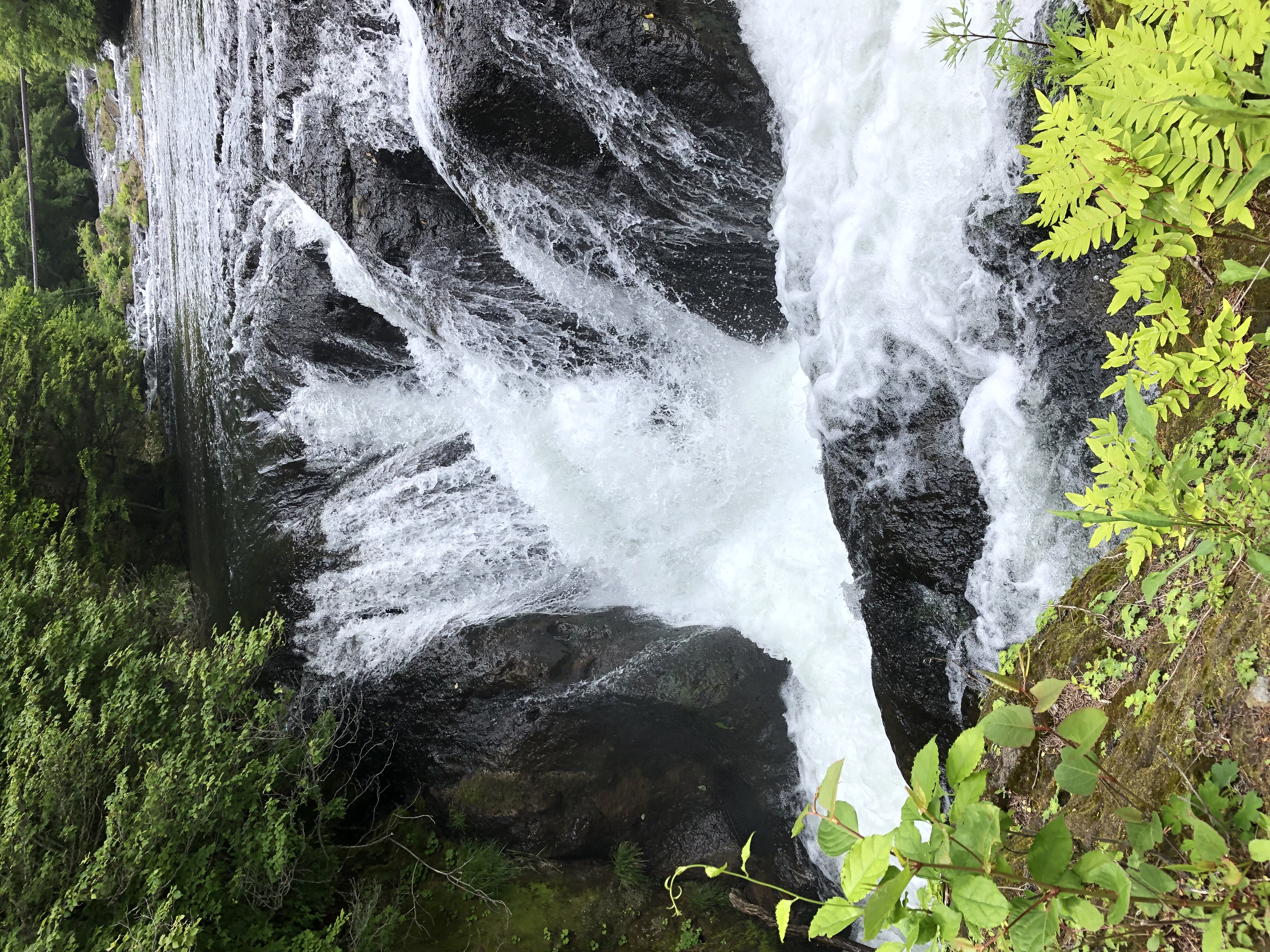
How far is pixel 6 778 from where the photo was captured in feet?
14.7

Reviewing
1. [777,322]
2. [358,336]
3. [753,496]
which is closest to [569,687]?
[753,496]

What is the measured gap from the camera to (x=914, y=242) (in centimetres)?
391

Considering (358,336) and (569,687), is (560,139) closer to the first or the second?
(358,336)

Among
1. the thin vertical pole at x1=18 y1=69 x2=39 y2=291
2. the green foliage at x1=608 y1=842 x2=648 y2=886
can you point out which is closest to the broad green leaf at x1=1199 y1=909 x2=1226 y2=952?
the green foliage at x1=608 y1=842 x2=648 y2=886

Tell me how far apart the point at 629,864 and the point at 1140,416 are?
5.53 metres

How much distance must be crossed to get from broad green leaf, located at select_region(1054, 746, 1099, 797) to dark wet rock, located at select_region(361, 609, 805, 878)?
4.33 metres

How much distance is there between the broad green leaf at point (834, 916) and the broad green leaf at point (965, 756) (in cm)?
32

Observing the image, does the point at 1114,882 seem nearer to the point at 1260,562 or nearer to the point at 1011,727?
the point at 1011,727

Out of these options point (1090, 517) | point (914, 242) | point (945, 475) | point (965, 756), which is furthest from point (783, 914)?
point (914, 242)

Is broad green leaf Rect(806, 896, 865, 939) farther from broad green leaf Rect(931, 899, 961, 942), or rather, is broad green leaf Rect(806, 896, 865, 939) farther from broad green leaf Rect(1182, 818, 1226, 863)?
broad green leaf Rect(1182, 818, 1226, 863)

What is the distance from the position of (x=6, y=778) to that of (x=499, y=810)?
127 inches

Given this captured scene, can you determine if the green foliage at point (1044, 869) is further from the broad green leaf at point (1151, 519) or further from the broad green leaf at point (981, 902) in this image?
the broad green leaf at point (1151, 519)

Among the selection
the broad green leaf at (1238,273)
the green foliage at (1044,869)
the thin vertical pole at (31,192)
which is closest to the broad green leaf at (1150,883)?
the green foliage at (1044,869)

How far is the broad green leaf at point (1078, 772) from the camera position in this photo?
4.95 ft
